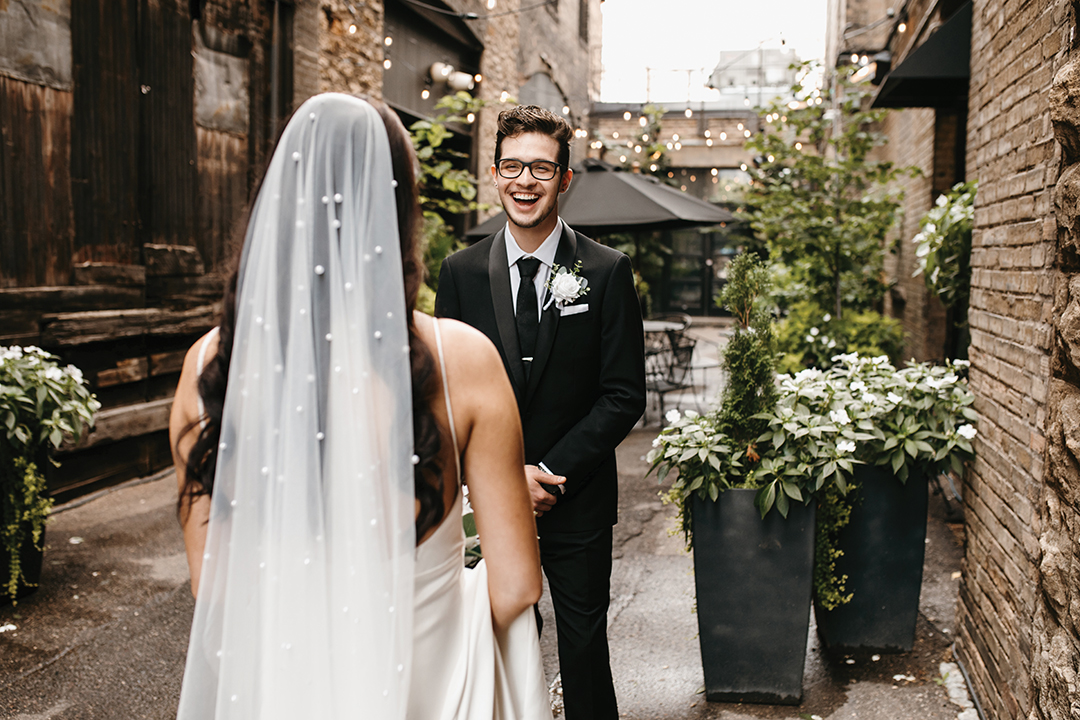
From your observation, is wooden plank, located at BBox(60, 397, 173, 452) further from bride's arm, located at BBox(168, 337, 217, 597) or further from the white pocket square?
bride's arm, located at BBox(168, 337, 217, 597)

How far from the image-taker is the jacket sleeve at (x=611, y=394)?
250 cm

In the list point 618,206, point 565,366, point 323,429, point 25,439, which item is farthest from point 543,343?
point 618,206

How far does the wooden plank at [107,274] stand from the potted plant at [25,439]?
2.12 m

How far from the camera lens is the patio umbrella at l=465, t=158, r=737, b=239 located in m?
7.15

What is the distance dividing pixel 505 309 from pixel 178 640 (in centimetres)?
255

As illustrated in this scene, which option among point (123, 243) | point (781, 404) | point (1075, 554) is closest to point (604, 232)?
point (123, 243)

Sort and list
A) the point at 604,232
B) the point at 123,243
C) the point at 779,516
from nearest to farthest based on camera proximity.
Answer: the point at 779,516
the point at 123,243
the point at 604,232

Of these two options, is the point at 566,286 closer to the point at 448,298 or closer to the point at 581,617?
the point at 448,298

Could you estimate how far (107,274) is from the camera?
20.7 feet

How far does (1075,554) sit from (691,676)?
6.00ft

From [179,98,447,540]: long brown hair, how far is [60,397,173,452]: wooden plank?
501 cm

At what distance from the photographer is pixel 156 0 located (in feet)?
21.4

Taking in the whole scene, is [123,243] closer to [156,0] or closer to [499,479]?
[156,0]

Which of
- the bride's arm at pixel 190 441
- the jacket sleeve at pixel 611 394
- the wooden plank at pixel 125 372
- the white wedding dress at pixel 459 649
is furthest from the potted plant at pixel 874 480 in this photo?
the wooden plank at pixel 125 372
